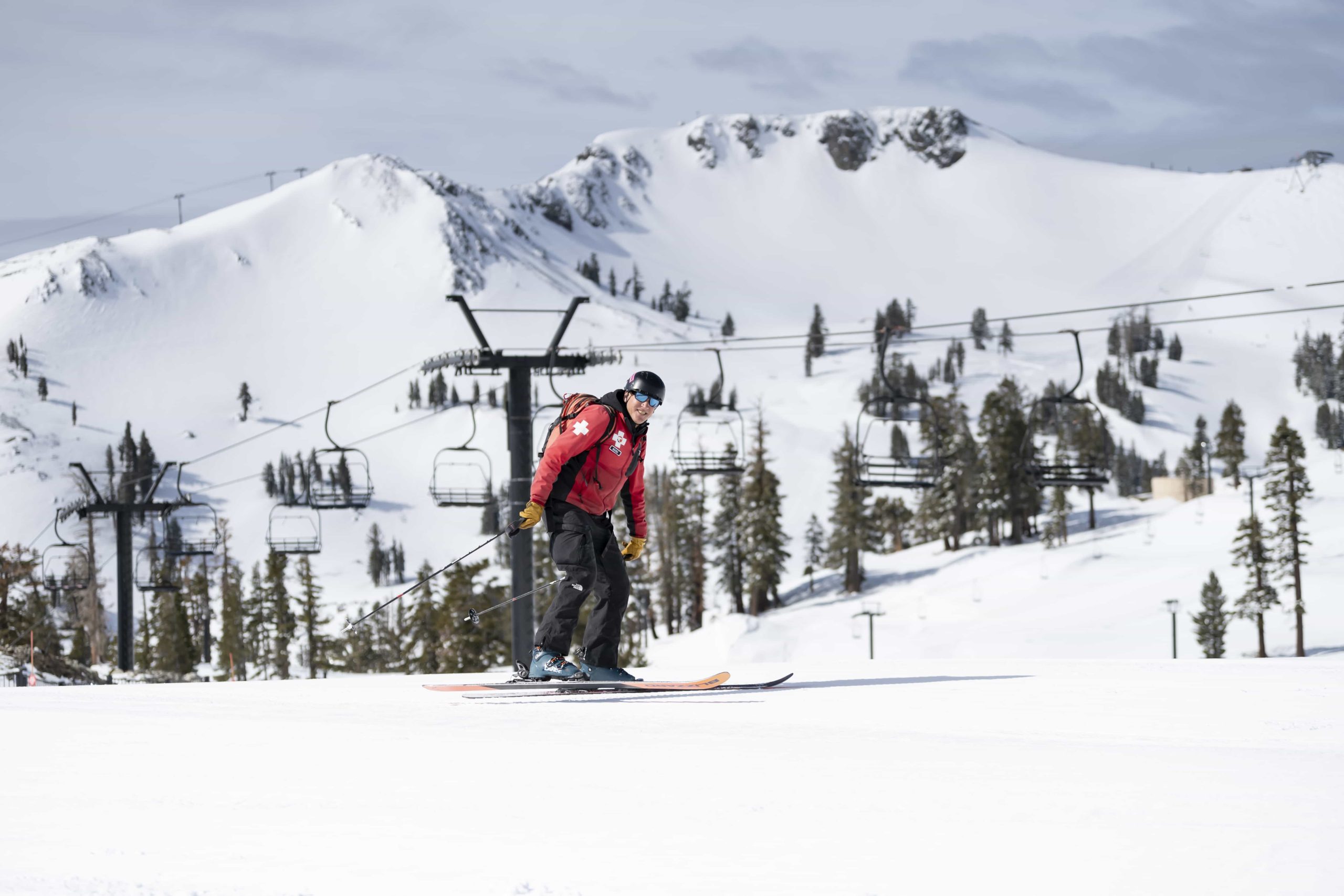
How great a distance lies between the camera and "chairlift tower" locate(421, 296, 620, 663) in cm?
2247

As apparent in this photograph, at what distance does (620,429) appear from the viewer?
352 inches

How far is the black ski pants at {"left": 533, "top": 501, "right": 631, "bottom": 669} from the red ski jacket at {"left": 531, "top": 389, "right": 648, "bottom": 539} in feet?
0.34

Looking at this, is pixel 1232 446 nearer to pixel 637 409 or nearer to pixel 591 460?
pixel 637 409

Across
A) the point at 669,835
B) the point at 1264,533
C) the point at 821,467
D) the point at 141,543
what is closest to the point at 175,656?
the point at 1264,533

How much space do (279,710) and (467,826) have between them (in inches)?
158

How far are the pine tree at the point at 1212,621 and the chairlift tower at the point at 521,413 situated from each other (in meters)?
47.7

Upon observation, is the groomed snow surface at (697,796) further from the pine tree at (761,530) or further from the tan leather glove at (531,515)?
the pine tree at (761,530)

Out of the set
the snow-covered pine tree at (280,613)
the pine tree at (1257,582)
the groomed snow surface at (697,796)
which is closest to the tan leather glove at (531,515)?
the groomed snow surface at (697,796)

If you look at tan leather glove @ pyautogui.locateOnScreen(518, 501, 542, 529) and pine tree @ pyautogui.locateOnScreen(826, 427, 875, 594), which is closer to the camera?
tan leather glove @ pyautogui.locateOnScreen(518, 501, 542, 529)

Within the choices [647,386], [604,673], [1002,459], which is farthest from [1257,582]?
[647,386]

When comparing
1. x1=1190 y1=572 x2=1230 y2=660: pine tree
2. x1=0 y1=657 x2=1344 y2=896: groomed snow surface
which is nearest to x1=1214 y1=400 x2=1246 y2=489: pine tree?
x1=1190 y1=572 x2=1230 y2=660: pine tree

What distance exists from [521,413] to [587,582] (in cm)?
1513

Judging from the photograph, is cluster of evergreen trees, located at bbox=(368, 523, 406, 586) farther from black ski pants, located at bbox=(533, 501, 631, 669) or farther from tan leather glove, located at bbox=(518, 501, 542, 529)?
tan leather glove, located at bbox=(518, 501, 542, 529)

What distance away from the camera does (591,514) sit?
29.2 feet
